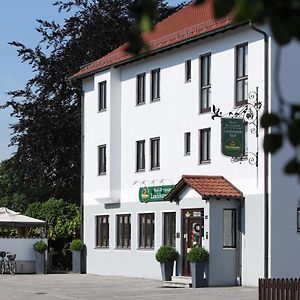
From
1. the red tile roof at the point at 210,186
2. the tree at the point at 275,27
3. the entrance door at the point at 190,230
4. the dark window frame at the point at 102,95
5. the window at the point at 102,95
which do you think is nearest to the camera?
the tree at the point at 275,27

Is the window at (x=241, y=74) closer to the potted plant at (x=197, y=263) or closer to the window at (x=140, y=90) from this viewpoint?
the potted plant at (x=197, y=263)

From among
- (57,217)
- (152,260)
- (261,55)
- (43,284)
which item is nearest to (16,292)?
(43,284)

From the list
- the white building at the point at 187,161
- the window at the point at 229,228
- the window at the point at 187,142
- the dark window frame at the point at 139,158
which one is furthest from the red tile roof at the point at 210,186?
the dark window frame at the point at 139,158

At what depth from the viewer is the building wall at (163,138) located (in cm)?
3077

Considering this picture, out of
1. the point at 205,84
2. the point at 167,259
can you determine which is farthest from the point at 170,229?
the point at 205,84

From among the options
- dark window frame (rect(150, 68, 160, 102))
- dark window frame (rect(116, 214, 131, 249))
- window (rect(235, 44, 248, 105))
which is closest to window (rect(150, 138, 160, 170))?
dark window frame (rect(150, 68, 160, 102))

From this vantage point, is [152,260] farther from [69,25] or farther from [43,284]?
[69,25]

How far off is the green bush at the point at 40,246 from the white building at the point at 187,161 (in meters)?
1.90

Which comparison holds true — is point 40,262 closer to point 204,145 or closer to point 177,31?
point 204,145

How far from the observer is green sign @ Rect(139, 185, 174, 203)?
35.4m

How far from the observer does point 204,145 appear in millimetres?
33688

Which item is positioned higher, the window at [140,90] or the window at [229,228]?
the window at [140,90]

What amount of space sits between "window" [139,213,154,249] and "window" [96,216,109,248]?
3.12 m

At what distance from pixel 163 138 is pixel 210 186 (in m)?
5.12
